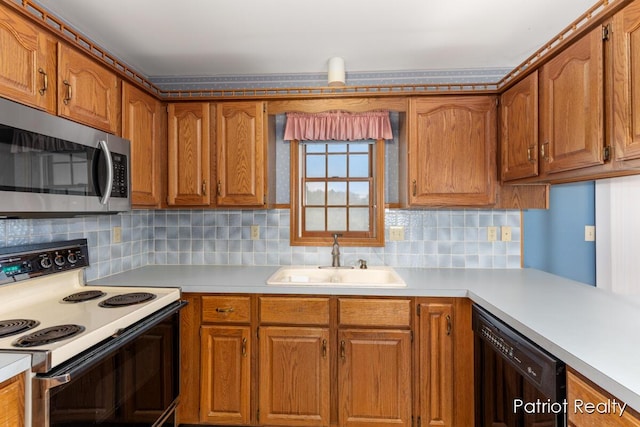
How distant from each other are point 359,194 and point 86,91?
69.1 inches

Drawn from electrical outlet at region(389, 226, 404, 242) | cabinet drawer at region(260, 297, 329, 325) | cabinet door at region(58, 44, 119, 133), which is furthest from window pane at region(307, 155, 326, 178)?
cabinet door at region(58, 44, 119, 133)

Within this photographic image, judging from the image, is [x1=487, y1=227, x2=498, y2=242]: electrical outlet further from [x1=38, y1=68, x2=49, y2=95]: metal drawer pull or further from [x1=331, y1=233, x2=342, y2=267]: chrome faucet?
[x1=38, y1=68, x2=49, y2=95]: metal drawer pull

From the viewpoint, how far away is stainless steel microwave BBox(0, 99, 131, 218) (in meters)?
1.17

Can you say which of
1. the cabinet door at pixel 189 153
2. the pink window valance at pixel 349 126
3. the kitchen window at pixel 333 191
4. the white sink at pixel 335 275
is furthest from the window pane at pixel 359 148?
the cabinet door at pixel 189 153

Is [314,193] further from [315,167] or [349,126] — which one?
[349,126]

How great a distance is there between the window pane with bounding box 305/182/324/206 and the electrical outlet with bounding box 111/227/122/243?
130cm

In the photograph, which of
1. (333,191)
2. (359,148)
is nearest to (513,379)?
(333,191)

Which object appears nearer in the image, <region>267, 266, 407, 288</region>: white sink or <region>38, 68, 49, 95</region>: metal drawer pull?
<region>38, 68, 49, 95</region>: metal drawer pull

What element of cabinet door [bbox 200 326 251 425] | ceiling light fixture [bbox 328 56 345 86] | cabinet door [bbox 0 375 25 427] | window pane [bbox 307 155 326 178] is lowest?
cabinet door [bbox 200 326 251 425]

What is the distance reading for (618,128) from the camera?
1.22 m

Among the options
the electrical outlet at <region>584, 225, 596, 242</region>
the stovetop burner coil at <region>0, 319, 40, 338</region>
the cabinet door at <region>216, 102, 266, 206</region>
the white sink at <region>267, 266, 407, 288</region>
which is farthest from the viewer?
the white sink at <region>267, 266, 407, 288</region>

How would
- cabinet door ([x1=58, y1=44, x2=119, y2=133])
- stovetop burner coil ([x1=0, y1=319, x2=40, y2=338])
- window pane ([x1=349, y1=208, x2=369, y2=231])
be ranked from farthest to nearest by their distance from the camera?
window pane ([x1=349, y1=208, x2=369, y2=231]), cabinet door ([x1=58, y1=44, x2=119, y2=133]), stovetop burner coil ([x1=0, y1=319, x2=40, y2=338])

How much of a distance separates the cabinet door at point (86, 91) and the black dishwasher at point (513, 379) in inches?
82.3

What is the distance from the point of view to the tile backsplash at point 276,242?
7.89 ft
